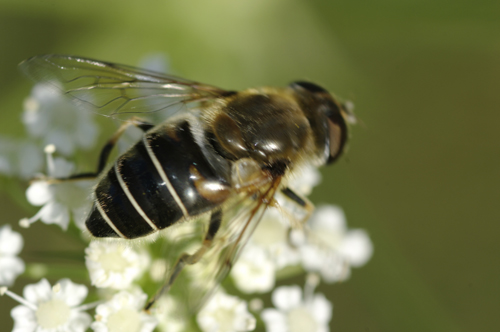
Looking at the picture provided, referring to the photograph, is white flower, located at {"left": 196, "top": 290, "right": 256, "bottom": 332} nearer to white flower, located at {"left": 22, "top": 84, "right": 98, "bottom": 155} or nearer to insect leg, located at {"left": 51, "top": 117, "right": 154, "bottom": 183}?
insect leg, located at {"left": 51, "top": 117, "right": 154, "bottom": 183}

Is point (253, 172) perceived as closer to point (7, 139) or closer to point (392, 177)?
point (7, 139)

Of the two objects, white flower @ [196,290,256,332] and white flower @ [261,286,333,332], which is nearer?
white flower @ [196,290,256,332]

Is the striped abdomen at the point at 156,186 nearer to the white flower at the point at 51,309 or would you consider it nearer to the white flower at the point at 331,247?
the white flower at the point at 51,309

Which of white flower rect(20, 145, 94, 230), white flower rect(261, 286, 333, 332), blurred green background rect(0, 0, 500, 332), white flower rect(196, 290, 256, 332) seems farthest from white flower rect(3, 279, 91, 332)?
blurred green background rect(0, 0, 500, 332)

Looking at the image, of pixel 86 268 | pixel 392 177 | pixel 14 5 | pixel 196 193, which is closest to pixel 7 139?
pixel 86 268

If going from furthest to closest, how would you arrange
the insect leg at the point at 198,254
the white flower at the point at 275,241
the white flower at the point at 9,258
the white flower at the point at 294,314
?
the white flower at the point at 275,241 → the white flower at the point at 294,314 → the white flower at the point at 9,258 → the insect leg at the point at 198,254

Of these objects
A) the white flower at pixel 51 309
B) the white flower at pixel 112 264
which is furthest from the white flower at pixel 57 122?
the white flower at pixel 51 309
